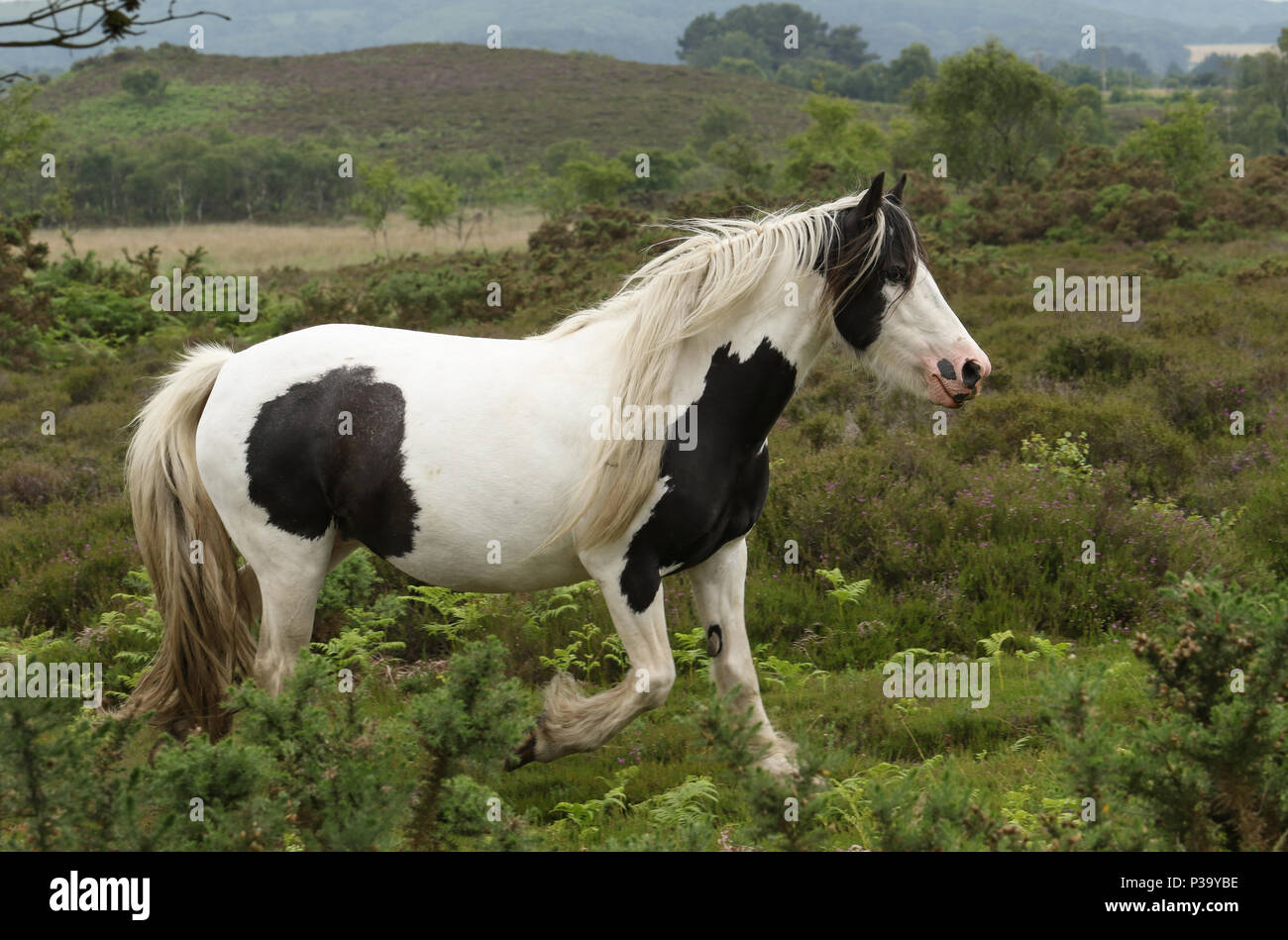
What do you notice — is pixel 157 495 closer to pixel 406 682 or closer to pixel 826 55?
pixel 406 682

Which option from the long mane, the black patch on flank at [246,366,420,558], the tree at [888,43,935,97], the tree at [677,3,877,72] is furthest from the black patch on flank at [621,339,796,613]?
the tree at [677,3,877,72]

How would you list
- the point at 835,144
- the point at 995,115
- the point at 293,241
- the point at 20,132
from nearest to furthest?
the point at 20,132, the point at 995,115, the point at 835,144, the point at 293,241

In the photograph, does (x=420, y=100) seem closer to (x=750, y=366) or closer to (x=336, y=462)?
(x=336, y=462)

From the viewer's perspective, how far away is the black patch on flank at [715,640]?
482 cm

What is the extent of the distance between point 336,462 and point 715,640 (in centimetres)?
179

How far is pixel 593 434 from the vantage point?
4.38m

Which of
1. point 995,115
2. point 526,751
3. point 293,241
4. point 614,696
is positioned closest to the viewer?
point 614,696

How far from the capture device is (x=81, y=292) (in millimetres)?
18250

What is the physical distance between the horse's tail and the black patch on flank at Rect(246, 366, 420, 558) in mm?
507

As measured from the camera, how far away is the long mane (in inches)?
171

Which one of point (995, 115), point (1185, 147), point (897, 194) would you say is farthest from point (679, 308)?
point (995, 115)
